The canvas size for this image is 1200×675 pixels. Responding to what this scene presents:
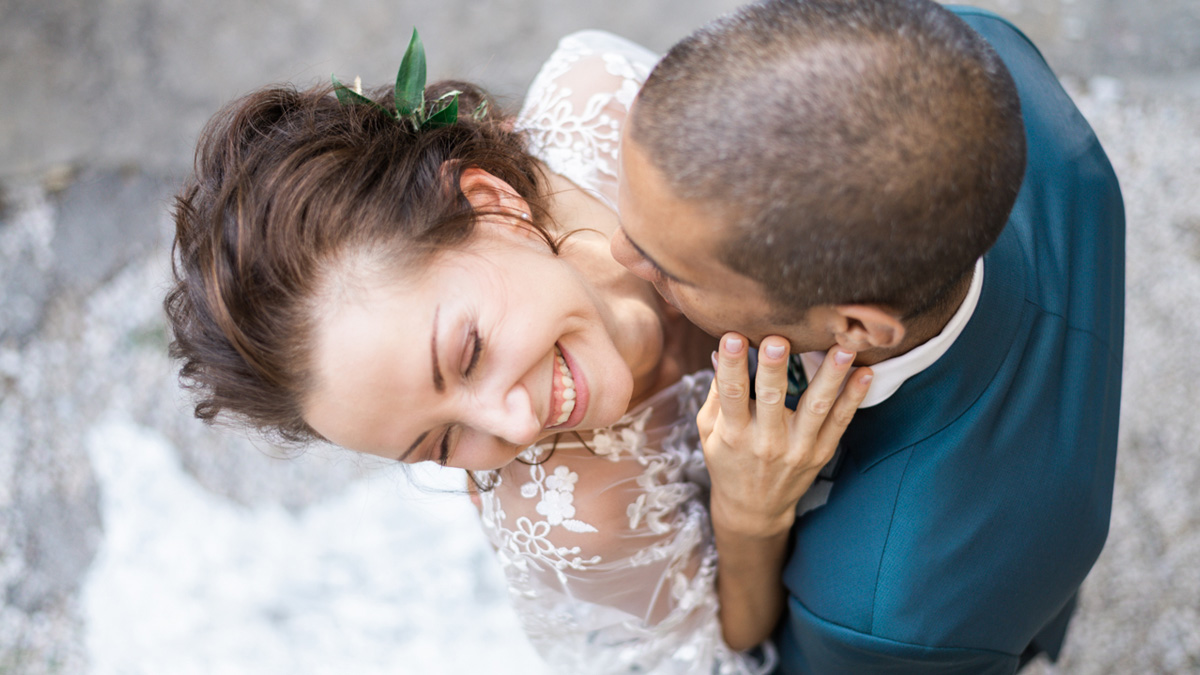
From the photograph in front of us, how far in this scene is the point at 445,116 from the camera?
1.52 meters

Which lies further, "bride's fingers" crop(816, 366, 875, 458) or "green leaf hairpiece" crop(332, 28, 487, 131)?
"green leaf hairpiece" crop(332, 28, 487, 131)

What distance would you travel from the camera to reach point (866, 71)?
0.90m

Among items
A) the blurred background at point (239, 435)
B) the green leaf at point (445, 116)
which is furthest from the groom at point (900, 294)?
the blurred background at point (239, 435)

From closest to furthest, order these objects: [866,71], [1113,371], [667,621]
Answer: [866,71] < [1113,371] < [667,621]

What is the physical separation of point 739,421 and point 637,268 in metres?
0.31

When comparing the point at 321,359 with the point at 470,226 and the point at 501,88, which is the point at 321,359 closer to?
the point at 470,226

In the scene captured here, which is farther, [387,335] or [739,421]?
[739,421]

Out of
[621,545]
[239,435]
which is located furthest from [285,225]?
[239,435]

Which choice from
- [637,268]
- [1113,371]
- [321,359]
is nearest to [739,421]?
[637,268]

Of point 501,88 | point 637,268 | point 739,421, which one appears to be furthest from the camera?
point 501,88

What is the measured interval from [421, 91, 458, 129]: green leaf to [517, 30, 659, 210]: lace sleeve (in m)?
0.28

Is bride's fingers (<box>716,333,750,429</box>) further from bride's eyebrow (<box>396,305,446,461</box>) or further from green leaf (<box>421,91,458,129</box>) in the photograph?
green leaf (<box>421,91,458,129</box>)

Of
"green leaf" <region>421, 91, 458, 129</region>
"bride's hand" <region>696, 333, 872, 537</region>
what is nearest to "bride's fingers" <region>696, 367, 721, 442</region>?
"bride's hand" <region>696, 333, 872, 537</region>

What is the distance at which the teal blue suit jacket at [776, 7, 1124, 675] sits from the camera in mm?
1312
